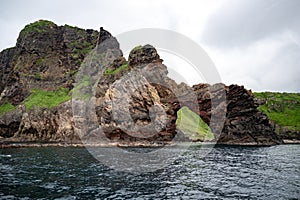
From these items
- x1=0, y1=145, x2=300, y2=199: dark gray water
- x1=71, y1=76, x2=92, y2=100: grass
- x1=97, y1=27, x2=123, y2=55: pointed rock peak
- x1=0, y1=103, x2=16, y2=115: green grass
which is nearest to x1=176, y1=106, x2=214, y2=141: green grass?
x1=71, y1=76, x2=92, y2=100: grass

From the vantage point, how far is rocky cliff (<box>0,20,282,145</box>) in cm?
11025

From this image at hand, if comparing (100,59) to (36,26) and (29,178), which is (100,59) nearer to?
(36,26)

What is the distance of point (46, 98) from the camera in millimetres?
145000

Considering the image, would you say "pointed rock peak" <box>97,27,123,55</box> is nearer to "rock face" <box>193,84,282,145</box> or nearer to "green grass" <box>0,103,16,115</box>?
"green grass" <box>0,103,16,115</box>

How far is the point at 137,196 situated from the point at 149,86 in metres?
86.8

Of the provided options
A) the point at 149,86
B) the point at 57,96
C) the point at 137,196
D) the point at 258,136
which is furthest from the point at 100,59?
the point at 137,196

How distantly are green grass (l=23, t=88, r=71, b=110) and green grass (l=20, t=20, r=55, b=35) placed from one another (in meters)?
48.2

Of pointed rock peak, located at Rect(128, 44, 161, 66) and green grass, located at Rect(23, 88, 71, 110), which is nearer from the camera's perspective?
pointed rock peak, located at Rect(128, 44, 161, 66)

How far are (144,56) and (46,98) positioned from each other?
6573 centimetres

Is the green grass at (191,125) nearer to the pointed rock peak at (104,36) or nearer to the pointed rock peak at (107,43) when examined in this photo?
the pointed rock peak at (107,43)

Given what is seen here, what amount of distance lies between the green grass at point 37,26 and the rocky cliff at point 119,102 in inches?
139

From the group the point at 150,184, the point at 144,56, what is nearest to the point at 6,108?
the point at 144,56

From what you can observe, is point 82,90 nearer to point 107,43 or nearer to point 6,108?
point 6,108

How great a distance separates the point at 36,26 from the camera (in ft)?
583
